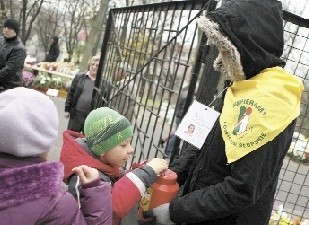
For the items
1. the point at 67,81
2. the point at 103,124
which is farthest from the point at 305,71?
the point at 67,81

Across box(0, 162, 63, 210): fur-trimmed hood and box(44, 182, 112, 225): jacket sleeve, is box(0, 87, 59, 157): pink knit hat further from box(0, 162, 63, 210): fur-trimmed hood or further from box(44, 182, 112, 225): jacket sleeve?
box(44, 182, 112, 225): jacket sleeve

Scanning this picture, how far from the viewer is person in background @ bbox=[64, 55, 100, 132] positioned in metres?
4.85

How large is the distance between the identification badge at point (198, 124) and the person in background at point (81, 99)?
2.82 metres

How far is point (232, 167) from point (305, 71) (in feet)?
6.51

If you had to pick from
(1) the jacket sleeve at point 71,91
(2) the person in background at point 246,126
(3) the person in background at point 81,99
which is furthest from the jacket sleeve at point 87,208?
(1) the jacket sleeve at point 71,91

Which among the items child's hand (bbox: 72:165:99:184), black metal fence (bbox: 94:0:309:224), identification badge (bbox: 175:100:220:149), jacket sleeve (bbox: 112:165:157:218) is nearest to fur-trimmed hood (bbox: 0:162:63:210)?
child's hand (bbox: 72:165:99:184)

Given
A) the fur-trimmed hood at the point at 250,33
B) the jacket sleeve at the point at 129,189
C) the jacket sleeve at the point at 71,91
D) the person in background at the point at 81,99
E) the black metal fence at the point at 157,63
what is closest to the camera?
the fur-trimmed hood at the point at 250,33

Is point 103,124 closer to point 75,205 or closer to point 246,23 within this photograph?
point 75,205

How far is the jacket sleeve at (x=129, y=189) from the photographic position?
1.95 m

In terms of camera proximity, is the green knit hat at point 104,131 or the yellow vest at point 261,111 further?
the green knit hat at point 104,131

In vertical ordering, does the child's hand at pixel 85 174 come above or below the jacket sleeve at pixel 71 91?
above

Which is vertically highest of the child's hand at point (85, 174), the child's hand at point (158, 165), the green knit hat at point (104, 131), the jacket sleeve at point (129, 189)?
the green knit hat at point (104, 131)

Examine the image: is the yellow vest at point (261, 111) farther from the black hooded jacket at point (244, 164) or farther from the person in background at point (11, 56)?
the person in background at point (11, 56)

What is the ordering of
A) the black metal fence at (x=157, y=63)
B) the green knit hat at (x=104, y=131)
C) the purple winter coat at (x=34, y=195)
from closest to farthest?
the purple winter coat at (x=34, y=195)
the green knit hat at (x=104, y=131)
the black metal fence at (x=157, y=63)
